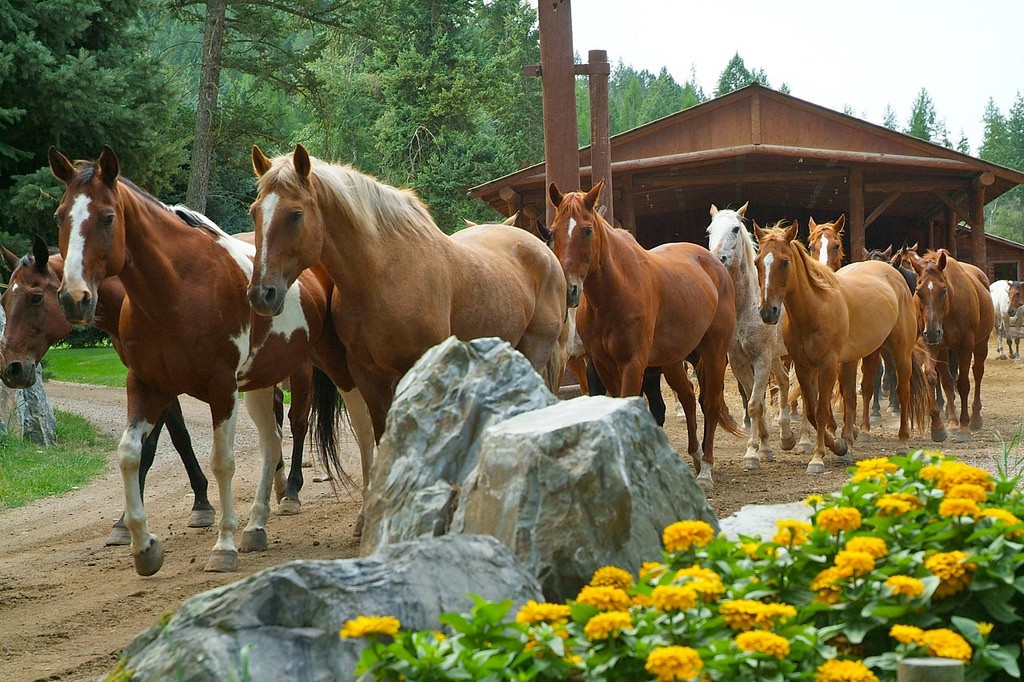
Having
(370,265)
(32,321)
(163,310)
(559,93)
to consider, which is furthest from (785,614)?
(559,93)

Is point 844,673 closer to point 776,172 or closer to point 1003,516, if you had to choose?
point 1003,516

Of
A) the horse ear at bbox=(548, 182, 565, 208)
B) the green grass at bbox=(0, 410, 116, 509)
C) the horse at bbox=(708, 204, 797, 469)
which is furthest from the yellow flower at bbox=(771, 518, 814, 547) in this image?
the green grass at bbox=(0, 410, 116, 509)

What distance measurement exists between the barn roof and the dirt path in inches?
304

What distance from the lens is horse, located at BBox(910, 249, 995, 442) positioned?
1188cm

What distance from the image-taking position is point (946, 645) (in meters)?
2.28

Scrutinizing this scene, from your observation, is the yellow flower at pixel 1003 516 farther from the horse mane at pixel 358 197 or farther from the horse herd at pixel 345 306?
the horse mane at pixel 358 197

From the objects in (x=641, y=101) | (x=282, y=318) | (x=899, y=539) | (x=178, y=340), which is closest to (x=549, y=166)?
(x=282, y=318)

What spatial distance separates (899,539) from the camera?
9.12ft

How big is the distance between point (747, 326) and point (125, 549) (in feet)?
20.8

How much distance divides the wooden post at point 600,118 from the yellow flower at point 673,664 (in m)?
9.00

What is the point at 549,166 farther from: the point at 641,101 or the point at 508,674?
the point at 641,101

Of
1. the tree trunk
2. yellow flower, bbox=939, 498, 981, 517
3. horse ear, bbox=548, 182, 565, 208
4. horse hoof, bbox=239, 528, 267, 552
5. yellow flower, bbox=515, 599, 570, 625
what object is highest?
the tree trunk

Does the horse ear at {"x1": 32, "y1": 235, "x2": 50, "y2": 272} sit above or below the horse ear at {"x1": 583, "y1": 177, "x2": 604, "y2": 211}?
below

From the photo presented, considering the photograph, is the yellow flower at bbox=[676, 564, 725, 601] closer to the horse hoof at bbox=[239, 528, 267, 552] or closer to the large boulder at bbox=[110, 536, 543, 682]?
the large boulder at bbox=[110, 536, 543, 682]
